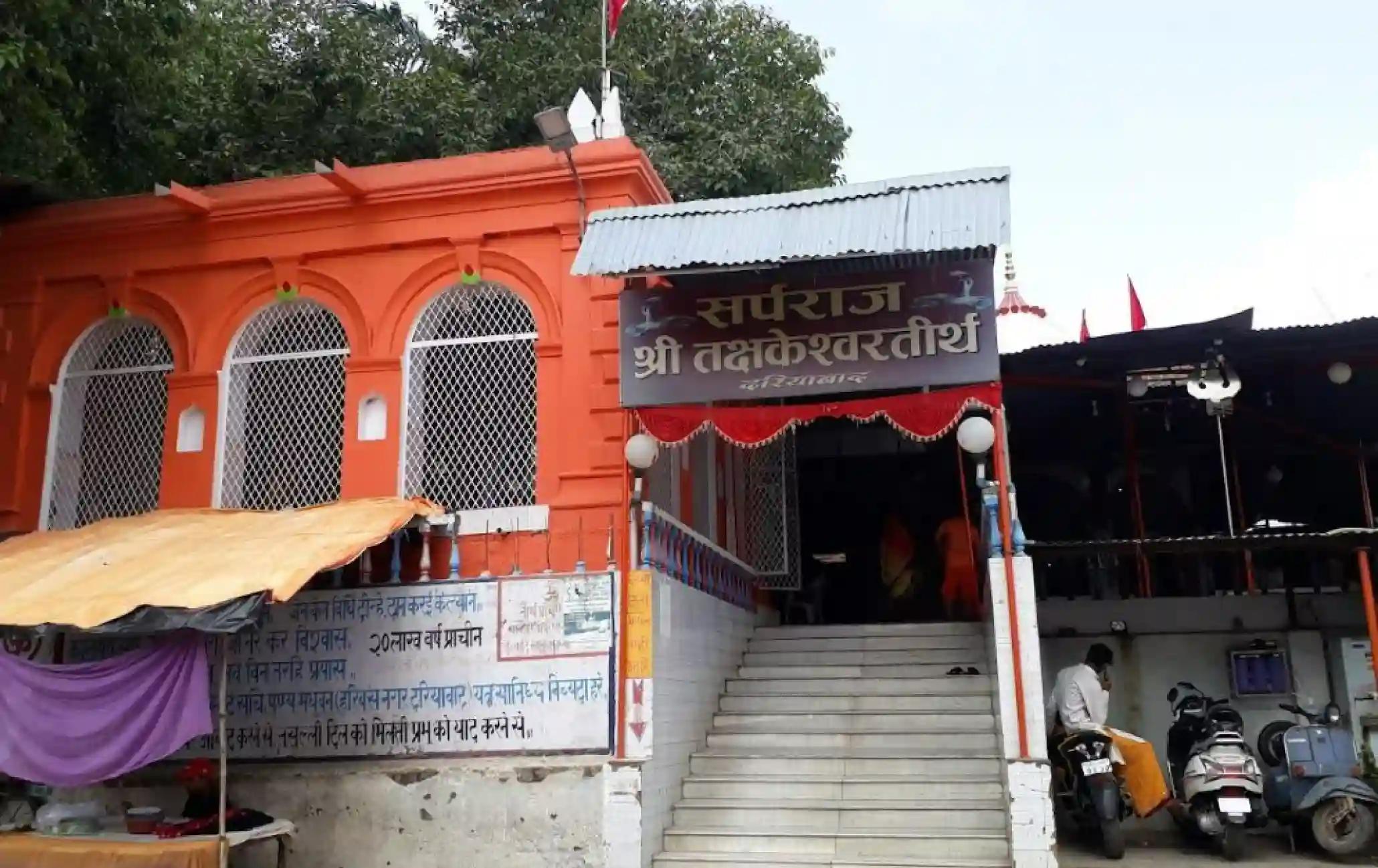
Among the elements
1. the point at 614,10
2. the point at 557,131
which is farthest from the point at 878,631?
the point at 614,10

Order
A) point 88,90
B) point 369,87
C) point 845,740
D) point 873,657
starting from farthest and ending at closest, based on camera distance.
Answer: point 369,87, point 88,90, point 873,657, point 845,740

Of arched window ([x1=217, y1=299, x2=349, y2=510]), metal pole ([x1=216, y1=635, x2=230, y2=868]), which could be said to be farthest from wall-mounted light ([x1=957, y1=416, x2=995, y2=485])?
arched window ([x1=217, y1=299, x2=349, y2=510])

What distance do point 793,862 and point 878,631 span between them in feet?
10.6

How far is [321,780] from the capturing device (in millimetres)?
7672

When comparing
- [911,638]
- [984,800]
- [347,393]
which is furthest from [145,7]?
[984,800]

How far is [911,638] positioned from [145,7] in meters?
8.70

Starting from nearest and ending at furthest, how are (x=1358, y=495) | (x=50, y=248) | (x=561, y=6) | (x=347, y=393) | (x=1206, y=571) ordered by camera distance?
1. (x=347, y=393)
2. (x=50, y=248)
3. (x=1206, y=571)
4. (x=1358, y=495)
5. (x=561, y=6)

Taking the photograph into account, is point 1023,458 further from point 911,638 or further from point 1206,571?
point 911,638

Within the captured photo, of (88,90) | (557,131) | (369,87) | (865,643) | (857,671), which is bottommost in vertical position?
(857,671)

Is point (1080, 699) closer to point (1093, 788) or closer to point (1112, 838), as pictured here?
point (1093, 788)

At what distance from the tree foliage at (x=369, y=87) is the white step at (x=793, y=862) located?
735 centimetres

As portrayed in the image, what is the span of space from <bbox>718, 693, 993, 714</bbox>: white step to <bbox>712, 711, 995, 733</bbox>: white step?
0.04 metres

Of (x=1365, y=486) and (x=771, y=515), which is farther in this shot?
(x=771, y=515)

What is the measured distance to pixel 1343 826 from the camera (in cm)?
771
